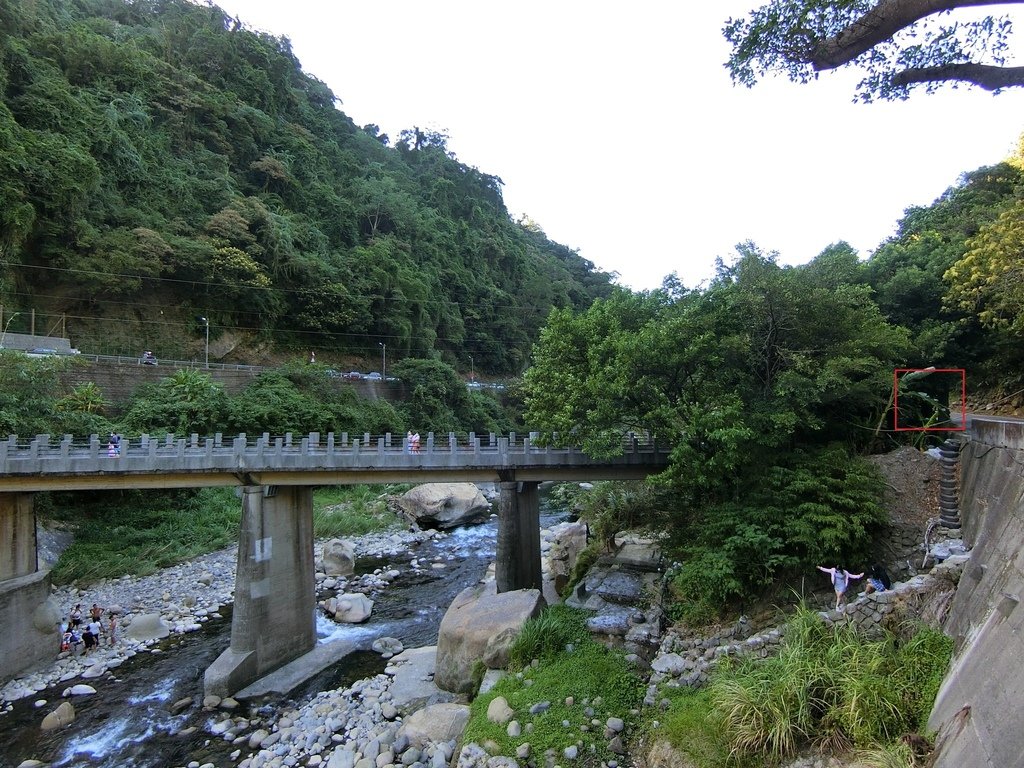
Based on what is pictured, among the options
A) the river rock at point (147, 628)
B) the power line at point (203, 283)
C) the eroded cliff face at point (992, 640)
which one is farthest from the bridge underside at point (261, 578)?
the power line at point (203, 283)

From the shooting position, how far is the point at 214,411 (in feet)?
113

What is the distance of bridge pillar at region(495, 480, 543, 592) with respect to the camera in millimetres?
20203

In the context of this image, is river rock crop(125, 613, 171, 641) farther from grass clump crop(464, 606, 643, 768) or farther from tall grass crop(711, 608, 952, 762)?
tall grass crop(711, 608, 952, 762)

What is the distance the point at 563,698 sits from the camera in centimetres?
1136

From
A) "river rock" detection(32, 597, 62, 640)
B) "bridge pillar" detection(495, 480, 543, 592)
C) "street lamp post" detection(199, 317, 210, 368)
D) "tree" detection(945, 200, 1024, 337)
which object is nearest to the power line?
"street lamp post" detection(199, 317, 210, 368)

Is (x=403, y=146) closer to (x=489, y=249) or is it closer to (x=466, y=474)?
(x=489, y=249)

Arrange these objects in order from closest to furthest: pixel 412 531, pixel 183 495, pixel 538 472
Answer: pixel 538 472
pixel 183 495
pixel 412 531

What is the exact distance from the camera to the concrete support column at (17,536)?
1805 cm

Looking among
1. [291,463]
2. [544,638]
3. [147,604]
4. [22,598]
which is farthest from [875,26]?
[147,604]

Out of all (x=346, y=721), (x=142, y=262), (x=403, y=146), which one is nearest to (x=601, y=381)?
(x=346, y=721)

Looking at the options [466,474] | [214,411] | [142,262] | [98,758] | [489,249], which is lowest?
[98,758]

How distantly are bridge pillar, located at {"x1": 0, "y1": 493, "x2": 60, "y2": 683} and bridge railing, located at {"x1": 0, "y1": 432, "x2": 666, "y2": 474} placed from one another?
1813mm

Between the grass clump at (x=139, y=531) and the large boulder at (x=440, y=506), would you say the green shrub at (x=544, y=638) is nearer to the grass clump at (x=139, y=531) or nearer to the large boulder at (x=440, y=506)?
the grass clump at (x=139, y=531)

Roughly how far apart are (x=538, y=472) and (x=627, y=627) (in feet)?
24.9
